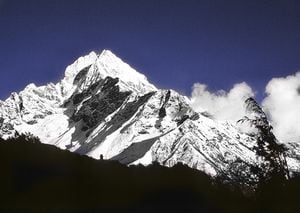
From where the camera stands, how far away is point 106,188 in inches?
1667

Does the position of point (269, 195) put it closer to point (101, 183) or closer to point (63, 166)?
point (101, 183)

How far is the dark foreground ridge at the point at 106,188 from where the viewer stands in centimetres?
3753

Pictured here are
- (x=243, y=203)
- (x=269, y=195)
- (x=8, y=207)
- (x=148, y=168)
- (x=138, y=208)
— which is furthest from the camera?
(x=148, y=168)

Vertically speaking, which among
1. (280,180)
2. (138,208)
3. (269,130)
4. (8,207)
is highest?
(269,130)

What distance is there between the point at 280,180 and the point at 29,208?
56.3 ft

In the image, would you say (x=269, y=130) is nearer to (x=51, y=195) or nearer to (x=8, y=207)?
(x=51, y=195)

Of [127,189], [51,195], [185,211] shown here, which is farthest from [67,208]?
[185,211]

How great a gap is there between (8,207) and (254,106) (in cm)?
1781

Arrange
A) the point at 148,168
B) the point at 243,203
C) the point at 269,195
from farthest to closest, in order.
A: the point at 148,168, the point at 243,203, the point at 269,195

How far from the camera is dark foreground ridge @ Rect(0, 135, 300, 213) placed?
37531mm

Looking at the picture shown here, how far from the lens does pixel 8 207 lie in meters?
35.1

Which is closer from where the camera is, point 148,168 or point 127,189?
point 127,189

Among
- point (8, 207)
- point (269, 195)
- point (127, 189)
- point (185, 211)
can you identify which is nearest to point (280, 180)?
point (269, 195)

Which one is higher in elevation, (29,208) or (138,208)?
(138,208)
